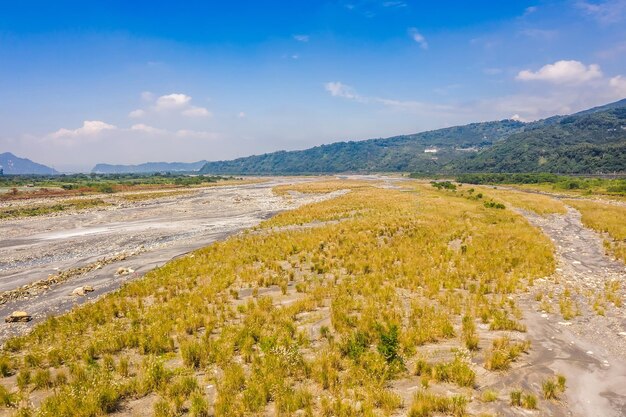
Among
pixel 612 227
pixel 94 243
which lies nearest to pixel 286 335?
pixel 94 243

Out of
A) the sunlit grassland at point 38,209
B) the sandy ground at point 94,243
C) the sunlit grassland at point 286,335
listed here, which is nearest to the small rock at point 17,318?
the sandy ground at point 94,243

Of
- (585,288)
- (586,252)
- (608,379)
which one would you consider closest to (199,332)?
(608,379)

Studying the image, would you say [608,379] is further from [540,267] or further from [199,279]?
[199,279]

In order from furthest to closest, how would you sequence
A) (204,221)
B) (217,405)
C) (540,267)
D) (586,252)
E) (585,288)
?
(204,221)
(586,252)
(540,267)
(585,288)
(217,405)

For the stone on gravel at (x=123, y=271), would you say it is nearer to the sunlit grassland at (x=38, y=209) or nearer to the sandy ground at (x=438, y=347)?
the sandy ground at (x=438, y=347)

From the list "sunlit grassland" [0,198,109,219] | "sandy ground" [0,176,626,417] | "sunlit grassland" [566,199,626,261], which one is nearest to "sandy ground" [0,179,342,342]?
"sandy ground" [0,176,626,417]

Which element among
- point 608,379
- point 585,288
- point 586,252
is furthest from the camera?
point 586,252

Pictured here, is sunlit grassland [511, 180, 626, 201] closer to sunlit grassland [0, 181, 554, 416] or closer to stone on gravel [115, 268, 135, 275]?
sunlit grassland [0, 181, 554, 416]
